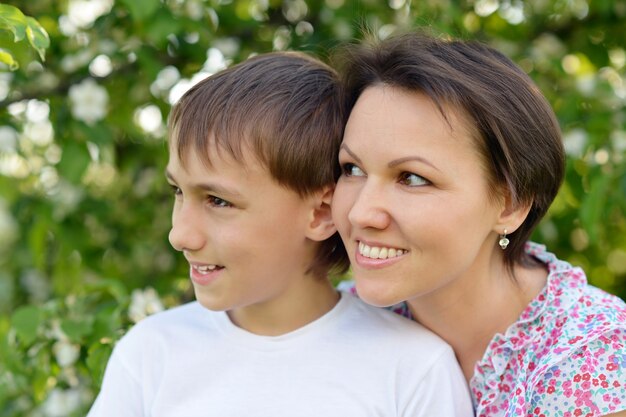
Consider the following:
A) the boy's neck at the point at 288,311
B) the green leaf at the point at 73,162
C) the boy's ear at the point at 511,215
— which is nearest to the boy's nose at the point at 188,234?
the boy's neck at the point at 288,311

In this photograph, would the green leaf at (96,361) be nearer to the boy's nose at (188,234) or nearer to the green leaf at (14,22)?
the boy's nose at (188,234)

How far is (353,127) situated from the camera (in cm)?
182

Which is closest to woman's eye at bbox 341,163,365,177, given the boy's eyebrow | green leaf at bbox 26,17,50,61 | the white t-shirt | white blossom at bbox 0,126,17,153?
the boy's eyebrow

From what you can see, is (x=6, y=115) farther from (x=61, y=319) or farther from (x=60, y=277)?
(x=61, y=319)

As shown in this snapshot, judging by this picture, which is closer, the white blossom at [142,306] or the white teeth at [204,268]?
the white teeth at [204,268]

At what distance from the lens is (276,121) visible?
1.86 metres

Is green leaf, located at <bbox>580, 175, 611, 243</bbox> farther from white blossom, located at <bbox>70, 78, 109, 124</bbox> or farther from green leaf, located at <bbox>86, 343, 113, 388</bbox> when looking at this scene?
white blossom, located at <bbox>70, 78, 109, 124</bbox>

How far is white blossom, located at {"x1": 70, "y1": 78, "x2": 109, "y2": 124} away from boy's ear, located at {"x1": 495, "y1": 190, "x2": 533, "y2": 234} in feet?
4.61

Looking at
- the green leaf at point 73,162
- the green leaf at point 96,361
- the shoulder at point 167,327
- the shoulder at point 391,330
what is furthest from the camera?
the green leaf at point 73,162

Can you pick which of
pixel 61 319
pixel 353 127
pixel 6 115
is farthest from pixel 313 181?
pixel 6 115

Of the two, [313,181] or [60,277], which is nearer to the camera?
[313,181]

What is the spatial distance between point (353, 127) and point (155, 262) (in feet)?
5.06

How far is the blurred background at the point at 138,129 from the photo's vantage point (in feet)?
7.98

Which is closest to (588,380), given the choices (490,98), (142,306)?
(490,98)
